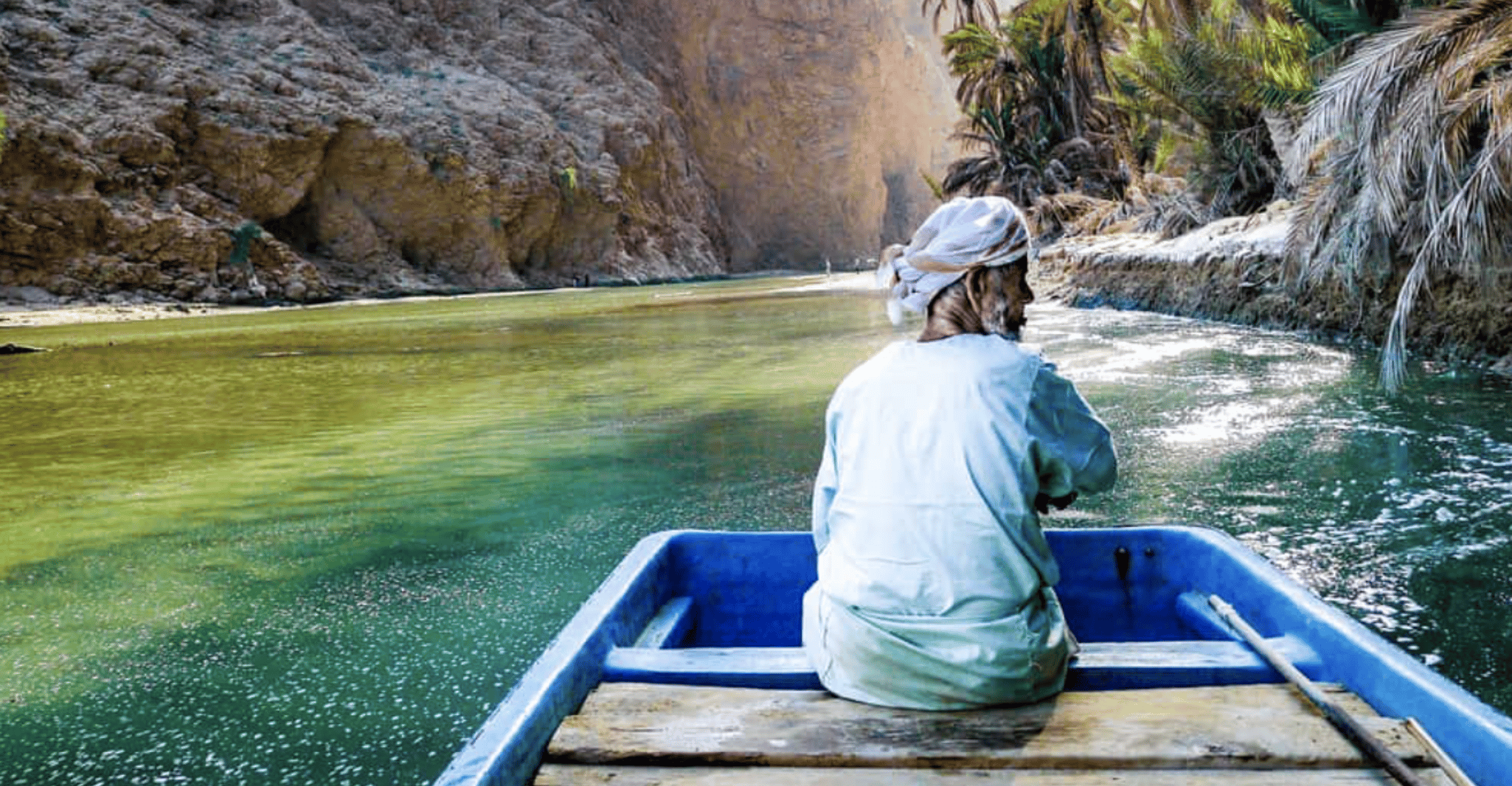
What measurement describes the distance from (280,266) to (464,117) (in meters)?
11.2

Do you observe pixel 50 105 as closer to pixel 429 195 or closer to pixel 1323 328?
pixel 429 195

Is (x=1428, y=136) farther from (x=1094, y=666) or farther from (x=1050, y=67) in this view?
(x=1050, y=67)

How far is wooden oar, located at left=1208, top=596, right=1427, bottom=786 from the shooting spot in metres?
1.58

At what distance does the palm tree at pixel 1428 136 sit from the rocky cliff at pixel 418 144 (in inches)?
1135

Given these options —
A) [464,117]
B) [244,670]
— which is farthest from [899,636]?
[464,117]

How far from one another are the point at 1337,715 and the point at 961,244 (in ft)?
Answer: 3.23

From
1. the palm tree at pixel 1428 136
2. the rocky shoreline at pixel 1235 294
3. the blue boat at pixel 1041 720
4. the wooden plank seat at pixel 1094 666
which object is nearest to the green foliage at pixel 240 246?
the rocky shoreline at pixel 1235 294

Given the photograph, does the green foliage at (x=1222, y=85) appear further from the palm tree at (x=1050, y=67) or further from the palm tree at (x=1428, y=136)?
the palm tree at (x=1428, y=136)

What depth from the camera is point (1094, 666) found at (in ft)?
6.93

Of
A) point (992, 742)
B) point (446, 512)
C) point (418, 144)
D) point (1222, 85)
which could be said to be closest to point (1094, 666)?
point (992, 742)

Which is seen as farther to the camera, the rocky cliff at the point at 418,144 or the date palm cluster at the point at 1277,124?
the rocky cliff at the point at 418,144

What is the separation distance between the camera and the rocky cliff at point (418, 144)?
95.7ft

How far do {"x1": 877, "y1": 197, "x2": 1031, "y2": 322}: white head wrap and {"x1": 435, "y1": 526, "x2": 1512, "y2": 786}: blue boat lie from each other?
0.75 metres

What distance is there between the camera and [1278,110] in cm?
1513
